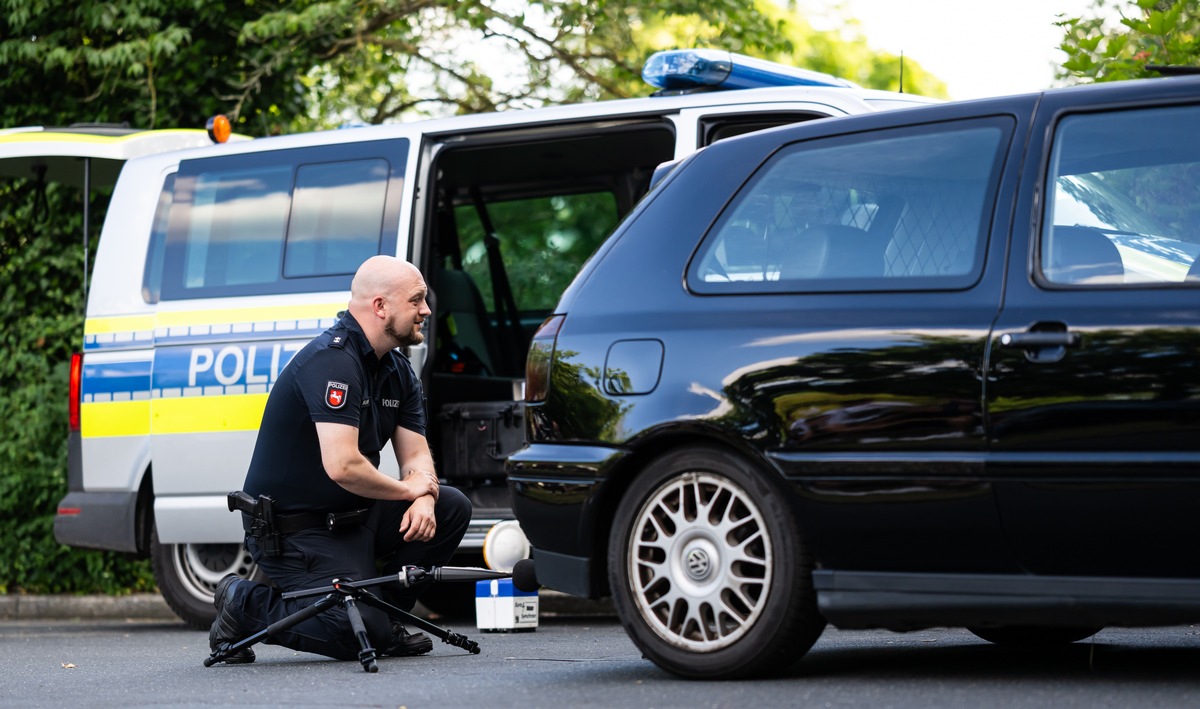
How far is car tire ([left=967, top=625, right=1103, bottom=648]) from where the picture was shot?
568cm

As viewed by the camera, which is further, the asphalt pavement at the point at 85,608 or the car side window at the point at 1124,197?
the asphalt pavement at the point at 85,608

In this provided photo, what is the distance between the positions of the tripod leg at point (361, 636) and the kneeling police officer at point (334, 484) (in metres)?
0.14

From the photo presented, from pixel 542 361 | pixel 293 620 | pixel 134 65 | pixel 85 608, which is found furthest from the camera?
pixel 134 65

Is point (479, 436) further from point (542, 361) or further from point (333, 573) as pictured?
point (542, 361)

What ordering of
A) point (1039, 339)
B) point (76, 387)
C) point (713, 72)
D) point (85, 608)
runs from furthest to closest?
point (85, 608) → point (76, 387) → point (713, 72) → point (1039, 339)

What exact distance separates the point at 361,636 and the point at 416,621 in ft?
1.23

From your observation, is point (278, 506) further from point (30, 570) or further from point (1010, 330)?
point (30, 570)

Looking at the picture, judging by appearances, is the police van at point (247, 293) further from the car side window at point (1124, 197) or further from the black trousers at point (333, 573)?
the car side window at point (1124, 197)

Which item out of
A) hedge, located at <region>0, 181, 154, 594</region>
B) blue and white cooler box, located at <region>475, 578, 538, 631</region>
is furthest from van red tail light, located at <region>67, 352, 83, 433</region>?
blue and white cooler box, located at <region>475, 578, 538, 631</region>

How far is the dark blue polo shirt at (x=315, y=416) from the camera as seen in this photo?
584 centimetres

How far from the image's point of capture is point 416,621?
597 centimetres

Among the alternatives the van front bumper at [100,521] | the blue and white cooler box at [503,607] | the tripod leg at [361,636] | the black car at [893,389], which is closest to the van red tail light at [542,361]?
the black car at [893,389]

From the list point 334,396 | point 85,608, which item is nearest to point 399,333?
point 334,396

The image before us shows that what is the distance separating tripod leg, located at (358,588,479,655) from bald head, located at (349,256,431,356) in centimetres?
84
